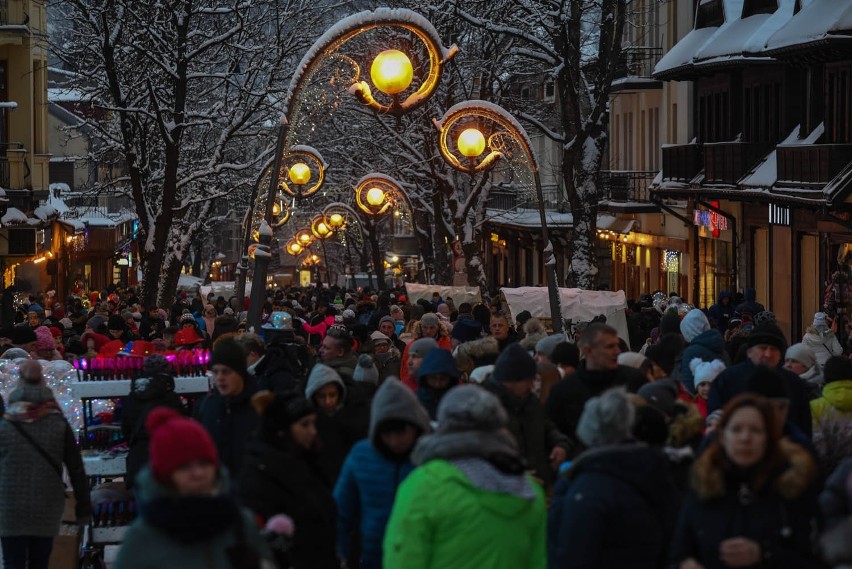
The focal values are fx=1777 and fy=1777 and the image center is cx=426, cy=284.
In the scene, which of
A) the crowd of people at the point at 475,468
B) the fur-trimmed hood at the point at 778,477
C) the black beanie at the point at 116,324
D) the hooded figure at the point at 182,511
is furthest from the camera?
the black beanie at the point at 116,324

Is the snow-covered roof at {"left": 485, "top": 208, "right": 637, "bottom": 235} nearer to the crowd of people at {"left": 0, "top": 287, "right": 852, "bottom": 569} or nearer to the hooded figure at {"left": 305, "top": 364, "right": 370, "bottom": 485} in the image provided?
the crowd of people at {"left": 0, "top": 287, "right": 852, "bottom": 569}

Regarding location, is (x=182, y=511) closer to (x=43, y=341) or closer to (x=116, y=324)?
(x=43, y=341)

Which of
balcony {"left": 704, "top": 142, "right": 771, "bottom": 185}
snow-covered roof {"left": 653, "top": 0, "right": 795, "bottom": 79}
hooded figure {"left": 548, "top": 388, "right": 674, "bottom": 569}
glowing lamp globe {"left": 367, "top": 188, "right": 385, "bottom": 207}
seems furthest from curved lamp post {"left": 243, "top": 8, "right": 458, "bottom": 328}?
glowing lamp globe {"left": 367, "top": 188, "right": 385, "bottom": 207}

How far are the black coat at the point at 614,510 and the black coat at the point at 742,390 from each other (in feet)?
9.43

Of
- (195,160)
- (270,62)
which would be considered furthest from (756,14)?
(195,160)

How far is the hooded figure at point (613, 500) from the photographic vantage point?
21.1ft

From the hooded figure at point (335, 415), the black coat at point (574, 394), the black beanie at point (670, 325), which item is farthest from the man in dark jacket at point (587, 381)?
the black beanie at point (670, 325)

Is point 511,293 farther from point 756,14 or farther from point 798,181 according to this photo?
point 756,14

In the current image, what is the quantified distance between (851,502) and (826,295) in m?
21.5

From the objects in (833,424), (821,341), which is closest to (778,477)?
(833,424)

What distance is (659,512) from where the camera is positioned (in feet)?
21.7

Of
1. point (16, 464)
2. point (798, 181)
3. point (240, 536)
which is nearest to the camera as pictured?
point (240, 536)

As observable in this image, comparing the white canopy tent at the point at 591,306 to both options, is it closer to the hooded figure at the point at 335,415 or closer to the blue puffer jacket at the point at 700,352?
the blue puffer jacket at the point at 700,352

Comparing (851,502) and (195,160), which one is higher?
(195,160)
